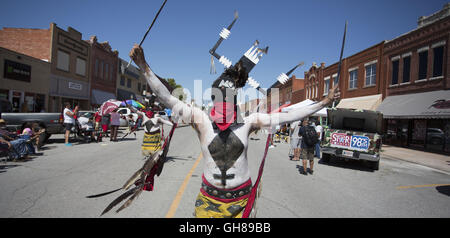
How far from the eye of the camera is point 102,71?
31094mm

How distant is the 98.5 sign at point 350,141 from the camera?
28.9 feet

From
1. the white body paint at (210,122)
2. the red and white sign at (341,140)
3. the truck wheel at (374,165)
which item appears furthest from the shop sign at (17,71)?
→ the truck wheel at (374,165)

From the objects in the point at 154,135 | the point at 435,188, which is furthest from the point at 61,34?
the point at 435,188

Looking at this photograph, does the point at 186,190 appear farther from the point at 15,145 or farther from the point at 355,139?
the point at 355,139

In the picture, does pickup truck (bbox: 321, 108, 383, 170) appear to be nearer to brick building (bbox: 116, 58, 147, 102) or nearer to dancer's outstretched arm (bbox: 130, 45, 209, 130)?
dancer's outstretched arm (bbox: 130, 45, 209, 130)

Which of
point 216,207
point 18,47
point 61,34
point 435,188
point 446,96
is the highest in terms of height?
point 61,34

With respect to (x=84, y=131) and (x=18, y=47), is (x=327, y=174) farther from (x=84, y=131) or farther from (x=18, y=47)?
(x=18, y=47)

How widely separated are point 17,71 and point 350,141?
23.5 metres

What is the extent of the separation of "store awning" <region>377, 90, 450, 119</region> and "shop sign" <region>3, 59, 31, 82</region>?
28.1 meters

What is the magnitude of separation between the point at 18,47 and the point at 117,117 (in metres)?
17.2

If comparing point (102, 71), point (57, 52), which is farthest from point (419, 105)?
point (102, 71)

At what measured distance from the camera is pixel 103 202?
4246 millimetres

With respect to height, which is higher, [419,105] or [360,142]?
[419,105]

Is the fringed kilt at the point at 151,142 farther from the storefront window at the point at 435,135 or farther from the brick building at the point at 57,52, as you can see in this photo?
the brick building at the point at 57,52
